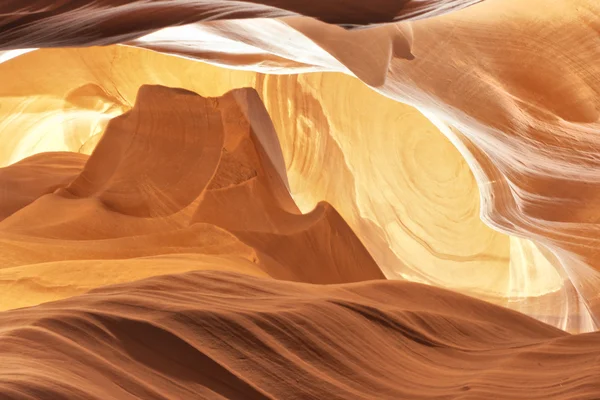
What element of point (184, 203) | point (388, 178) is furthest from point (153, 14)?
point (388, 178)

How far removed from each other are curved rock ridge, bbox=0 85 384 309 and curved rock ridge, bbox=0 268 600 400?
0.96 m

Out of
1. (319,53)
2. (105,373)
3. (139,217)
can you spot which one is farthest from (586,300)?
(105,373)

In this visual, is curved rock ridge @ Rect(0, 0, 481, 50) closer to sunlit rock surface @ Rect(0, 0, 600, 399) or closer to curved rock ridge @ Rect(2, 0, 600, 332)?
sunlit rock surface @ Rect(0, 0, 600, 399)

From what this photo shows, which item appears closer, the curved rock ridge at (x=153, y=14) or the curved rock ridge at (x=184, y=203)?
the curved rock ridge at (x=153, y=14)

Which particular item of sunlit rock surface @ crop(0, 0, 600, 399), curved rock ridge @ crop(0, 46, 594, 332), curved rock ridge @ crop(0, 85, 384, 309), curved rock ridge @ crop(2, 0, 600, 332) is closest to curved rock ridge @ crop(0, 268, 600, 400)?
sunlit rock surface @ crop(0, 0, 600, 399)

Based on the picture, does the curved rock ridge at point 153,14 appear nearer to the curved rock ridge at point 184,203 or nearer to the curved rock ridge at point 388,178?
the curved rock ridge at point 184,203

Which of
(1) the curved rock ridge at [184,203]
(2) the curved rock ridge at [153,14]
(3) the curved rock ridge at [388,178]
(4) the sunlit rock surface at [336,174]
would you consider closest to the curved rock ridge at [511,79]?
(4) the sunlit rock surface at [336,174]

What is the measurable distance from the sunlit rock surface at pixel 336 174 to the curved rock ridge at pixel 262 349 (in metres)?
0.01

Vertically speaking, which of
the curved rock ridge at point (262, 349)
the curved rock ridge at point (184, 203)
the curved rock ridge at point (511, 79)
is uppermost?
the curved rock ridge at point (184, 203)

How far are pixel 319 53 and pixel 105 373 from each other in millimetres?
1694

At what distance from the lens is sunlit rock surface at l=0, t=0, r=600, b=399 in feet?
5.96

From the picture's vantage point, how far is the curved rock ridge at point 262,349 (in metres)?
1.46

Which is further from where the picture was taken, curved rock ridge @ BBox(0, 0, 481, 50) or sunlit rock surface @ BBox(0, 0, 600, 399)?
sunlit rock surface @ BBox(0, 0, 600, 399)

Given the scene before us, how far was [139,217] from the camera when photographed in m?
3.66
